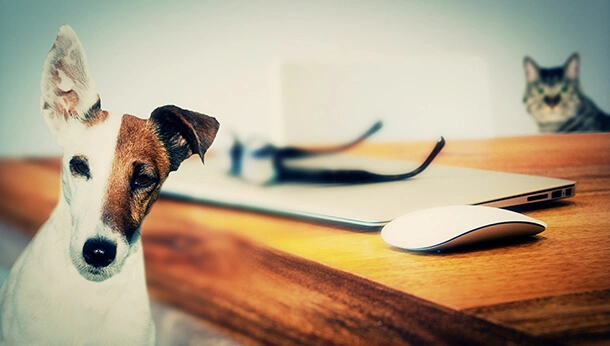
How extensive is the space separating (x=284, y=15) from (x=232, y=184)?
27cm

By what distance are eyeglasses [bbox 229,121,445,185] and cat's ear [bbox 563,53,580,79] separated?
0.53 m

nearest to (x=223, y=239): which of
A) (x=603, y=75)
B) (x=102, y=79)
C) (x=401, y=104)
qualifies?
(x=102, y=79)

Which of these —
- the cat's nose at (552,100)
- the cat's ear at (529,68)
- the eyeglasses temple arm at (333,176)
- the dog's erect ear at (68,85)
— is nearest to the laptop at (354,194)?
the eyeglasses temple arm at (333,176)

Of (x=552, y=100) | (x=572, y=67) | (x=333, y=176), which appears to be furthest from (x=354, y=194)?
(x=552, y=100)

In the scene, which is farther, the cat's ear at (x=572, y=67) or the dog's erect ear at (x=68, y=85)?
the cat's ear at (x=572, y=67)

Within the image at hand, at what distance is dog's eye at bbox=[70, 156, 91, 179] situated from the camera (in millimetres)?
543

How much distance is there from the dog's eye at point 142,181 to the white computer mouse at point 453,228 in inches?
10.4

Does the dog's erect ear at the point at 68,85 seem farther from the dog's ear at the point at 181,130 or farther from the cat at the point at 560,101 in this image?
the cat at the point at 560,101

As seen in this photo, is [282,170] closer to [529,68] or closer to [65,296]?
[65,296]

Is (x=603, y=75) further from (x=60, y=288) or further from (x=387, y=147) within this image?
(x=60, y=288)

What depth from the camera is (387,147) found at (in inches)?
37.2

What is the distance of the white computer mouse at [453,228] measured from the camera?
518 mm

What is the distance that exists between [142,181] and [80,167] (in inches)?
2.6

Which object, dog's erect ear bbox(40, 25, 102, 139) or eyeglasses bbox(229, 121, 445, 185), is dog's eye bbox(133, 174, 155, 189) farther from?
eyeglasses bbox(229, 121, 445, 185)
